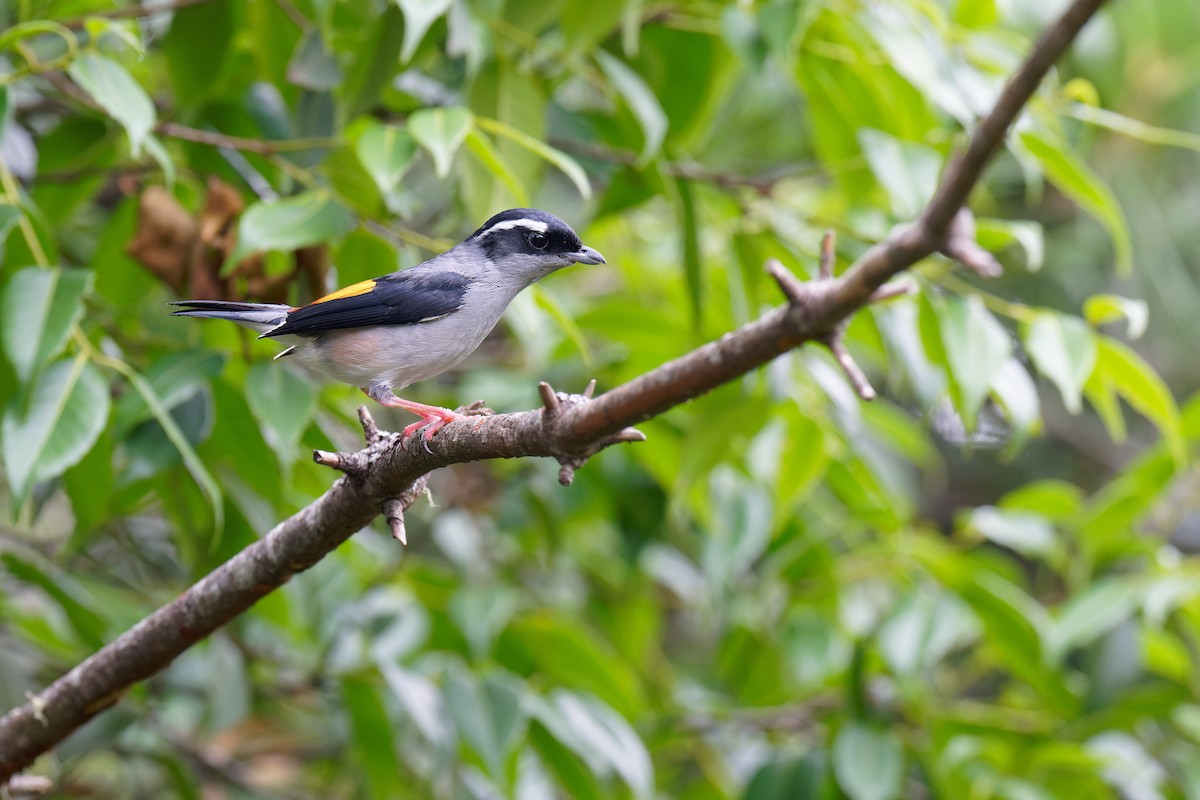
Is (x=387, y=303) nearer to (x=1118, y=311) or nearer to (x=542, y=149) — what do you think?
(x=542, y=149)

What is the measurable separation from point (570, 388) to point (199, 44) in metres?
2.01

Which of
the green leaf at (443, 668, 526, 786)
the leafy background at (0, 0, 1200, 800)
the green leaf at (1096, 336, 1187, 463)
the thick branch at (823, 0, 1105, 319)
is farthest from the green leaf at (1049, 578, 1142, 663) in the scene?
the thick branch at (823, 0, 1105, 319)

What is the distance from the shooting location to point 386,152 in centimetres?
295

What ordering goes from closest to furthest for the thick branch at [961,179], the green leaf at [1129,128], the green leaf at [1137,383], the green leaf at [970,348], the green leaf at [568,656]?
the thick branch at [961,179] < the green leaf at [970,348] < the green leaf at [1129,128] < the green leaf at [1137,383] < the green leaf at [568,656]

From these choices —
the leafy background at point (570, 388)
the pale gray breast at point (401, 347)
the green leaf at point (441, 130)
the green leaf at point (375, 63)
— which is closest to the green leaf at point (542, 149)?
the leafy background at point (570, 388)

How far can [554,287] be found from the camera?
5918 millimetres

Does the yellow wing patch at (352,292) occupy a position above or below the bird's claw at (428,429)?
below

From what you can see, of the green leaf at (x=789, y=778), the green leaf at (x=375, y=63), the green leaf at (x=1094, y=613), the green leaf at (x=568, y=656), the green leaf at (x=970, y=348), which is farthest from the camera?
the green leaf at (x=789, y=778)

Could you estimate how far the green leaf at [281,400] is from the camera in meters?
2.92

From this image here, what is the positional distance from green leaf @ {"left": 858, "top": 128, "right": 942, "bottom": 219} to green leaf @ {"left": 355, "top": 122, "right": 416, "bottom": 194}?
1.41m

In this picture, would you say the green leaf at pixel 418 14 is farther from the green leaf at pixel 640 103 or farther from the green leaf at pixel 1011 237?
the green leaf at pixel 1011 237

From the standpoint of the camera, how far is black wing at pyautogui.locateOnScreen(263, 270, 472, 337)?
2.61 metres

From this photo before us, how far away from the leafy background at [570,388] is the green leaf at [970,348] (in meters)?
0.01

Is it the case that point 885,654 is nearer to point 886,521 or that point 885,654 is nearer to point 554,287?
point 886,521
